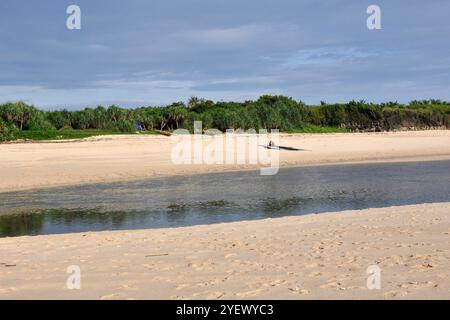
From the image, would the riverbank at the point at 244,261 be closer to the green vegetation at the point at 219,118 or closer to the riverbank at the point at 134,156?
the riverbank at the point at 134,156

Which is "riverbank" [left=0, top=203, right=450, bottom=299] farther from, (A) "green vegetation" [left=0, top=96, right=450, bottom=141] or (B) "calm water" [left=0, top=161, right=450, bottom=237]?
(A) "green vegetation" [left=0, top=96, right=450, bottom=141]

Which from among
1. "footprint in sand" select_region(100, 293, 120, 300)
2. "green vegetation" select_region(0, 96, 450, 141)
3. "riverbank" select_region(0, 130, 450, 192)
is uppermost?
"green vegetation" select_region(0, 96, 450, 141)

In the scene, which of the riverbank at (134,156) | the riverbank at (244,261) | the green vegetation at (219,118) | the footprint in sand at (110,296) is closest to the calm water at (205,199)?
the riverbank at (134,156)

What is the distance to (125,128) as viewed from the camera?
2037 inches

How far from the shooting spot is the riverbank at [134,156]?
88.5ft

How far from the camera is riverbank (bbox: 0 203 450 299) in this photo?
21.2 ft

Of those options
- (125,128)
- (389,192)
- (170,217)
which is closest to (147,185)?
(170,217)

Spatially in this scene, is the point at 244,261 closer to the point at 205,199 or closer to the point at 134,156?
the point at 205,199

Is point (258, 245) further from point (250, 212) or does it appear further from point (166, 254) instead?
point (250, 212)

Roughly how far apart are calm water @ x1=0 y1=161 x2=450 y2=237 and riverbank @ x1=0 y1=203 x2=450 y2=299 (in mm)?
3033

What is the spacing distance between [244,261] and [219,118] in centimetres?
4989

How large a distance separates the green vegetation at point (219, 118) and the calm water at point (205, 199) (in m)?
24.0

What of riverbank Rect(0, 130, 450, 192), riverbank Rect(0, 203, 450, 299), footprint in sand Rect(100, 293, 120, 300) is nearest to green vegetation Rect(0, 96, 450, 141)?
riverbank Rect(0, 130, 450, 192)
